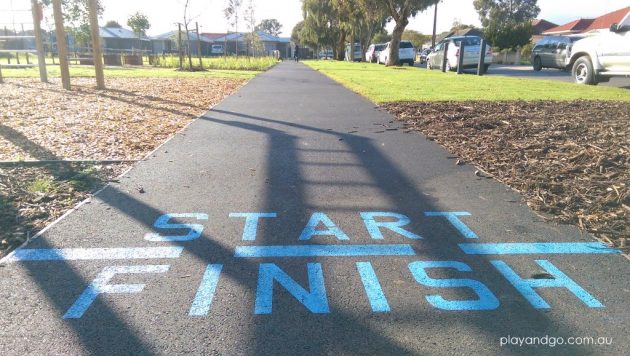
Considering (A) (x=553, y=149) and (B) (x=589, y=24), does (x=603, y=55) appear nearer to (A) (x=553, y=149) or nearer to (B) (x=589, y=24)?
(A) (x=553, y=149)

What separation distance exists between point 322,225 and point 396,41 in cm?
3042

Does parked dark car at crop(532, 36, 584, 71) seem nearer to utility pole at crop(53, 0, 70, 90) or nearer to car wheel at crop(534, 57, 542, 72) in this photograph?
car wheel at crop(534, 57, 542, 72)

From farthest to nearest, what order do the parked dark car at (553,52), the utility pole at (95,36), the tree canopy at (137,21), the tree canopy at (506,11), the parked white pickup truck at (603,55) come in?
the tree canopy at (506,11), the tree canopy at (137,21), the parked dark car at (553,52), the utility pole at (95,36), the parked white pickup truck at (603,55)

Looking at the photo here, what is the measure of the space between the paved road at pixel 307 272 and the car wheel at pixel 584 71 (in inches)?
486

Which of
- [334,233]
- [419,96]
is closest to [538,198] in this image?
[334,233]

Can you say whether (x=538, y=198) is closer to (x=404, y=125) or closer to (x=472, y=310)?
(x=472, y=310)

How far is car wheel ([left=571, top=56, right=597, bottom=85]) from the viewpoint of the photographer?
14.9 meters

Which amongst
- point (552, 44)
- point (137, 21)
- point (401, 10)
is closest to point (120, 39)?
point (137, 21)

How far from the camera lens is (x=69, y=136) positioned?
7605 mm

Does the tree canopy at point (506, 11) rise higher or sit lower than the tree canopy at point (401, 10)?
higher

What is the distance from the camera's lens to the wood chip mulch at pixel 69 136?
4.45m

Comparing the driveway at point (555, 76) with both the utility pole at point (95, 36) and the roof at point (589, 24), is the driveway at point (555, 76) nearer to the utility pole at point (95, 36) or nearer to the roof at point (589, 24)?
the utility pole at point (95, 36)

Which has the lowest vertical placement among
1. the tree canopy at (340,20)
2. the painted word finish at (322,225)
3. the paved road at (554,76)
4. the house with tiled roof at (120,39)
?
the painted word finish at (322,225)

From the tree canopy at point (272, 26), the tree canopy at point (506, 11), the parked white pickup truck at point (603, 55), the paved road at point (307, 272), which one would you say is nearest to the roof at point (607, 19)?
the tree canopy at point (506, 11)
